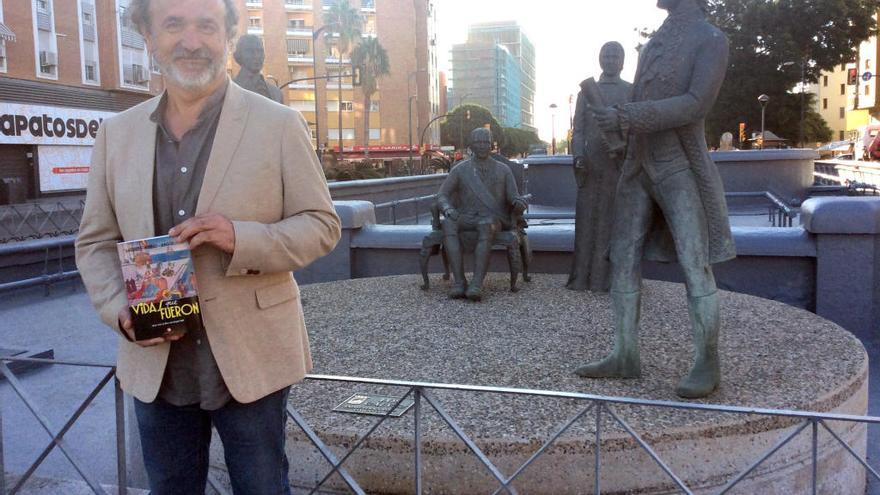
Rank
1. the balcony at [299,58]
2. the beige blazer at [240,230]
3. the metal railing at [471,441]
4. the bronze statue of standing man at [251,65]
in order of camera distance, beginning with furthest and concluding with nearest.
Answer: the balcony at [299,58]
the bronze statue of standing man at [251,65]
the metal railing at [471,441]
the beige blazer at [240,230]

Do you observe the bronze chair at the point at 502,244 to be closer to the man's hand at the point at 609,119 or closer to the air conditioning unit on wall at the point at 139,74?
the man's hand at the point at 609,119

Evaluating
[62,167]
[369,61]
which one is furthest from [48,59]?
[369,61]

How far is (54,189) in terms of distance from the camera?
32.0 m

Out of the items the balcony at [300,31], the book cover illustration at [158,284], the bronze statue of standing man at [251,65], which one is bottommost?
the book cover illustration at [158,284]

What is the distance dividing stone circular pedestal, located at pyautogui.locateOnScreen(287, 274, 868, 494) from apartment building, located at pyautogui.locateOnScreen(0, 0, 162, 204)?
81.6 feet

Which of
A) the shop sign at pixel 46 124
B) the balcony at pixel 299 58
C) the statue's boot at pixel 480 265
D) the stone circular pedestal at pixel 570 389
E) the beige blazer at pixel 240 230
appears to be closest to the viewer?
the beige blazer at pixel 240 230

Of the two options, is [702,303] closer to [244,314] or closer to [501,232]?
[244,314]

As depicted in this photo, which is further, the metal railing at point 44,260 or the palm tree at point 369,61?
the palm tree at point 369,61

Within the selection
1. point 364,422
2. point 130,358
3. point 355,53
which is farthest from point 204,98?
point 355,53

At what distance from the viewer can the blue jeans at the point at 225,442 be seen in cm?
217

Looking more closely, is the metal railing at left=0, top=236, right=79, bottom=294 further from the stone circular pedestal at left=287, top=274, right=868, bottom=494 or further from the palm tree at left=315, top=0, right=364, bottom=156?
the palm tree at left=315, top=0, right=364, bottom=156

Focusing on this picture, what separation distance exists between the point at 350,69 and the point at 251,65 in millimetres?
71063

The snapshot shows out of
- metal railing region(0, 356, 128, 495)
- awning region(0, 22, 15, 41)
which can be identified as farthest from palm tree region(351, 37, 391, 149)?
metal railing region(0, 356, 128, 495)

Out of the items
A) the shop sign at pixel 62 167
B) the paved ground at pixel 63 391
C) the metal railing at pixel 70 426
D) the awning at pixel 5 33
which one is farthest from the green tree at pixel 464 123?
the metal railing at pixel 70 426
